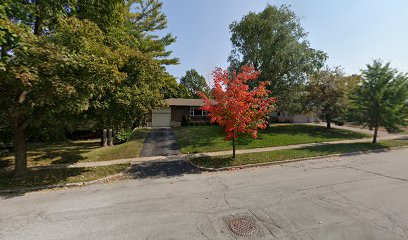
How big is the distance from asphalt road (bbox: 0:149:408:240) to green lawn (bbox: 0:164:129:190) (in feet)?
3.33

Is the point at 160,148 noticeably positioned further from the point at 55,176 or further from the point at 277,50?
the point at 277,50

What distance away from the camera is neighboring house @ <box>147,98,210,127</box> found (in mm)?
29453

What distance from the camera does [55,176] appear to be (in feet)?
29.0

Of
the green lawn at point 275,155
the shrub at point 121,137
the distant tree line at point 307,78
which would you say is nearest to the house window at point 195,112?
the distant tree line at point 307,78

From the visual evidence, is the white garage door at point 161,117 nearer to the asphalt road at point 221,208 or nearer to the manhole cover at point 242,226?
the asphalt road at point 221,208

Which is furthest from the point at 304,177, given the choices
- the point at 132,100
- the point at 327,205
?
the point at 132,100

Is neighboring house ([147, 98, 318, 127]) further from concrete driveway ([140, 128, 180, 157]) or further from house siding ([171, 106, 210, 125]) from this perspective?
concrete driveway ([140, 128, 180, 157])

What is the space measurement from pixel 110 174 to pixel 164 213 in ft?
16.2

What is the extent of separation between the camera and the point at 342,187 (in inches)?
287

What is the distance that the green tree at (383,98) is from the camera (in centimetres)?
1554

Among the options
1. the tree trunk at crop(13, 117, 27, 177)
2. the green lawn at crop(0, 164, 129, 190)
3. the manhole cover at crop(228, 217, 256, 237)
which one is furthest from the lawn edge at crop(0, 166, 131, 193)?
the manhole cover at crop(228, 217, 256, 237)

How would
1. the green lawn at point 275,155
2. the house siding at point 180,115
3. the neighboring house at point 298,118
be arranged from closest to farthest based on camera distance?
1. the green lawn at point 275,155
2. the house siding at point 180,115
3. the neighboring house at point 298,118

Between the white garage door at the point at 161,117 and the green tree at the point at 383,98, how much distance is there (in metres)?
22.3

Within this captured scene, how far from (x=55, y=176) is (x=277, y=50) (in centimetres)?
1992
